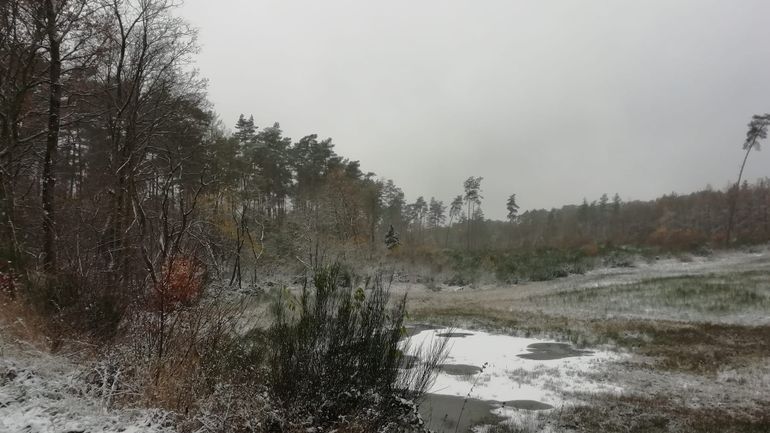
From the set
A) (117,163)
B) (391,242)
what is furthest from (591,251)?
(117,163)

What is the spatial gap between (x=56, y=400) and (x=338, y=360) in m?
2.63

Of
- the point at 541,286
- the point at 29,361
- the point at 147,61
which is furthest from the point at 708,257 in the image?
the point at 29,361

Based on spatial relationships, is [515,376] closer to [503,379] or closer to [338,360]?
[503,379]

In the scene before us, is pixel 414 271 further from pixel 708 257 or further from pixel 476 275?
pixel 708 257

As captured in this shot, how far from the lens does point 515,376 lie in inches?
367

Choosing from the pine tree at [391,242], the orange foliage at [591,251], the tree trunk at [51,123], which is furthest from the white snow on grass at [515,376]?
the pine tree at [391,242]

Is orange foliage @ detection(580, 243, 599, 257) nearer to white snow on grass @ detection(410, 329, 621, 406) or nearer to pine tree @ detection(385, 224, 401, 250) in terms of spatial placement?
pine tree @ detection(385, 224, 401, 250)

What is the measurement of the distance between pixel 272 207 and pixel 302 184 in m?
3.82

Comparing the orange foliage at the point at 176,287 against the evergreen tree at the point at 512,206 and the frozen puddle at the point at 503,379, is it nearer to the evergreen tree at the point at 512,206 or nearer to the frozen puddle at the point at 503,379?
the frozen puddle at the point at 503,379

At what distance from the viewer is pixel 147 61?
46.7ft

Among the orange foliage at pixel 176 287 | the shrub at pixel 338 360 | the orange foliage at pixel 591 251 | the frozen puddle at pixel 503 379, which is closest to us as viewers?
the shrub at pixel 338 360

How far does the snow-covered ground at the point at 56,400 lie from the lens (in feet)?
12.2

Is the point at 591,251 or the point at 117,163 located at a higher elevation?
the point at 117,163

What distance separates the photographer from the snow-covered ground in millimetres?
3705
